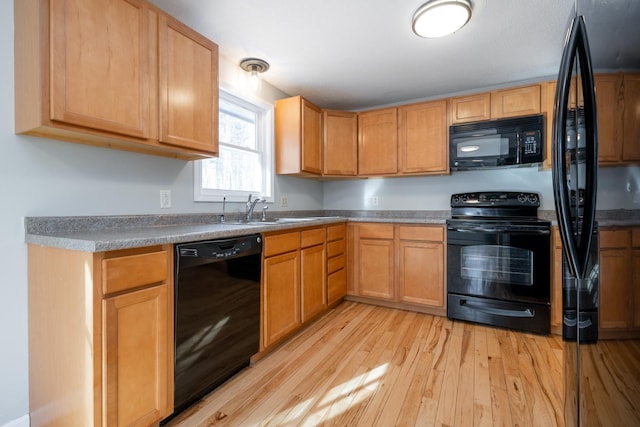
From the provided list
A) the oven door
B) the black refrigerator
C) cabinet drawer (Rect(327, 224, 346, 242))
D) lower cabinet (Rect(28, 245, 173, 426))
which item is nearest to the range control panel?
the oven door

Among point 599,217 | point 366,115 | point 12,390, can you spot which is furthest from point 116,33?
point 366,115

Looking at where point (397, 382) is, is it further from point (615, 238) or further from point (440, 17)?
point (440, 17)

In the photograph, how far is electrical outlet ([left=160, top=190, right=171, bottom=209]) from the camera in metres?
1.94

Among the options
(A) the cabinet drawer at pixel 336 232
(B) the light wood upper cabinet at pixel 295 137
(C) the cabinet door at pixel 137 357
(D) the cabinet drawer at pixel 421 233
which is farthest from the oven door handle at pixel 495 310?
(C) the cabinet door at pixel 137 357

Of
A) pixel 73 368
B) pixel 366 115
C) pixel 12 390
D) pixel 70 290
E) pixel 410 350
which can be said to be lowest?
pixel 410 350

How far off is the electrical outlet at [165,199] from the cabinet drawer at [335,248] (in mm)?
1431

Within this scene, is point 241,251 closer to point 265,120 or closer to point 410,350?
point 410,350

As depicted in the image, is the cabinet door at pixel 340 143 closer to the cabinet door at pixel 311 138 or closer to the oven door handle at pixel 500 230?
the cabinet door at pixel 311 138

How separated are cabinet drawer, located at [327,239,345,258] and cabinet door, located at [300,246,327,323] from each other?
0.37 feet

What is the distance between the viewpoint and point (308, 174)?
3.18 metres

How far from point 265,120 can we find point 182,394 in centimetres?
240

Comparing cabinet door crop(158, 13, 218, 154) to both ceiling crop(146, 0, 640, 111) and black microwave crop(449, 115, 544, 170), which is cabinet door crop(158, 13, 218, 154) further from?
black microwave crop(449, 115, 544, 170)

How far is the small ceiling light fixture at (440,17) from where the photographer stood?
176 cm

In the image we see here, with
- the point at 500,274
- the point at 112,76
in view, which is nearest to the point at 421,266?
the point at 500,274
